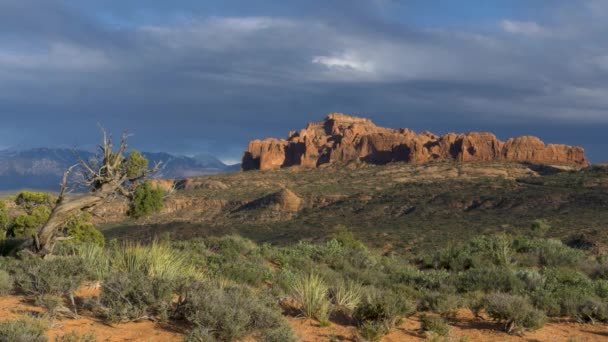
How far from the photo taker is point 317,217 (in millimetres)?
60125

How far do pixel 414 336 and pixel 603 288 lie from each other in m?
5.77

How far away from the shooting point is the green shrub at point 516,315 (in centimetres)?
862

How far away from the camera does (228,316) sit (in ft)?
24.4

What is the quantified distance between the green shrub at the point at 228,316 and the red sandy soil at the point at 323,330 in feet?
0.95

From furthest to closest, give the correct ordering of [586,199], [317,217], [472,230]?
[317,217], [586,199], [472,230]

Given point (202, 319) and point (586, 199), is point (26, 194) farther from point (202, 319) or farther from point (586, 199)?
point (586, 199)

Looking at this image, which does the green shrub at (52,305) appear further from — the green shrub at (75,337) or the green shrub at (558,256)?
the green shrub at (558,256)

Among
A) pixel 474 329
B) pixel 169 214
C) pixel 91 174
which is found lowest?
pixel 169 214

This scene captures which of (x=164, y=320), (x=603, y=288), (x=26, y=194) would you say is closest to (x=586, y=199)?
(x=603, y=288)

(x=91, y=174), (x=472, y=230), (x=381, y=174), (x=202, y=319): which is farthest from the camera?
(x=381, y=174)

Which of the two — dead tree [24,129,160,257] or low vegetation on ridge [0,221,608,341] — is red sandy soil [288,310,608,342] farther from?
dead tree [24,129,160,257]

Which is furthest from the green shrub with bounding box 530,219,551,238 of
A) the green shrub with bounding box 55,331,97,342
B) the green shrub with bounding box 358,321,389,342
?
the green shrub with bounding box 55,331,97,342

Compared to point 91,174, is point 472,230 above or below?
below

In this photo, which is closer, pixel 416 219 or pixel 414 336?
pixel 414 336
